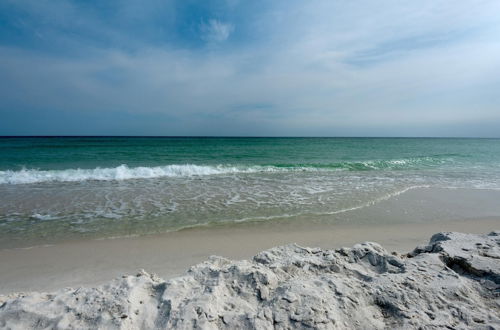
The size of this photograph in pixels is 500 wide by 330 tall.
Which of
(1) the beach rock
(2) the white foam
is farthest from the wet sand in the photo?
(2) the white foam

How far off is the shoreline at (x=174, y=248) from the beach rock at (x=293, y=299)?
52.5 inches

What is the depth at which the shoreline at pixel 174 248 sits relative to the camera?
379 centimetres

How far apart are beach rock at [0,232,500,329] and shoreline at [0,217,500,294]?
133 cm

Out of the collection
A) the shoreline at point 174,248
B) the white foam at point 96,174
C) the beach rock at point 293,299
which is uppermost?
the beach rock at point 293,299

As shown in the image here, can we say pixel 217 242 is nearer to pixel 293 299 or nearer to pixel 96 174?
pixel 293 299

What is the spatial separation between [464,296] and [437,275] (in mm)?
270

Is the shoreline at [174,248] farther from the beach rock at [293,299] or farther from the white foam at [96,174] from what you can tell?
the white foam at [96,174]

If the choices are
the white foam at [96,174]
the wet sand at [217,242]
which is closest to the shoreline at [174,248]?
the wet sand at [217,242]

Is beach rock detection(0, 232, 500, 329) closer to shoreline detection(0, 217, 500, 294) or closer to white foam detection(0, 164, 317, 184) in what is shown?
shoreline detection(0, 217, 500, 294)

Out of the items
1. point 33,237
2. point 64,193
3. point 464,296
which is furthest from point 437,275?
point 64,193

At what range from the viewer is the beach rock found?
198 centimetres

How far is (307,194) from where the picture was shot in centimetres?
888

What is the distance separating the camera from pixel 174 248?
15.4 ft

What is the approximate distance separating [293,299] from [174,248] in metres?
3.21
